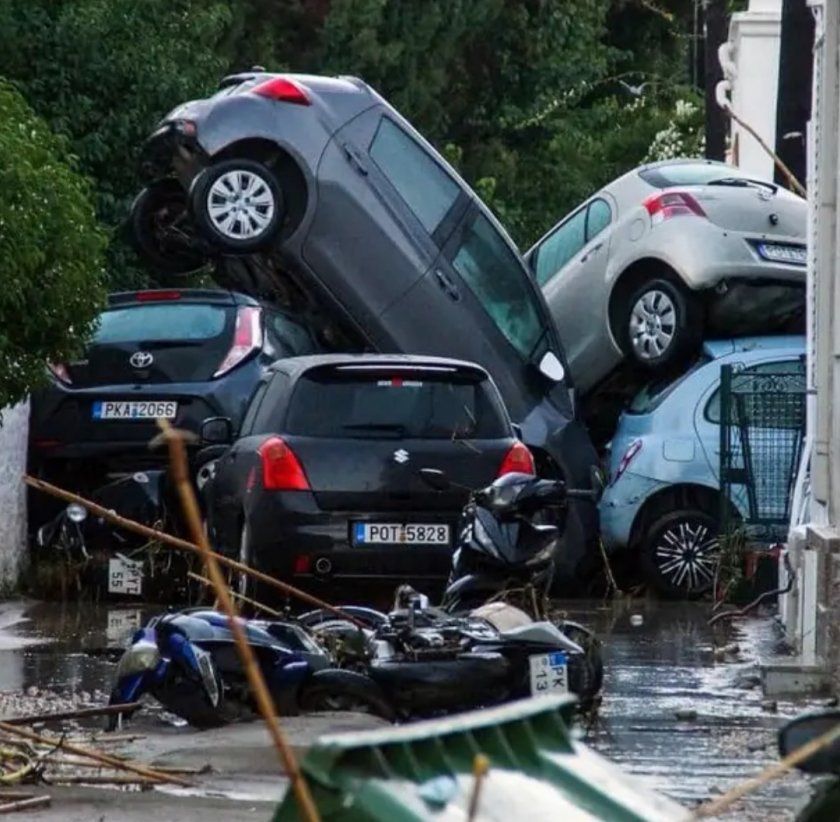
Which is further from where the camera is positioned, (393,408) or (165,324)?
(165,324)

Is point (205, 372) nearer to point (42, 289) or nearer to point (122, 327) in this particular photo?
point (122, 327)

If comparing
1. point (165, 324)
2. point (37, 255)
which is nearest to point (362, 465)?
point (37, 255)

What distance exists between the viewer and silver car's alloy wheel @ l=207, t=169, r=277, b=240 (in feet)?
55.5

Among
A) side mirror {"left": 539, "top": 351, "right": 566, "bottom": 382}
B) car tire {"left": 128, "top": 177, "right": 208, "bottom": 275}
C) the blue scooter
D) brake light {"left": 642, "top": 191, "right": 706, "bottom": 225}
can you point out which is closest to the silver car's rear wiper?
brake light {"left": 642, "top": 191, "right": 706, "bottom": 225}

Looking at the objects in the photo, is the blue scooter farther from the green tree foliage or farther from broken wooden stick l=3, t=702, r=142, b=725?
the green tree foliage

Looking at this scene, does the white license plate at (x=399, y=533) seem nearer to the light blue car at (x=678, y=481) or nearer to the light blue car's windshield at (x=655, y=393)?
the light blue car at (x=678, y=481)

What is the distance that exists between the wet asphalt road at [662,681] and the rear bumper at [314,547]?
3.01 feet

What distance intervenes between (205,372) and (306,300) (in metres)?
1.22

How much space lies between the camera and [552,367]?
1722 centimetres

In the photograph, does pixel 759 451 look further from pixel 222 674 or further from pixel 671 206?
pixel 222 674

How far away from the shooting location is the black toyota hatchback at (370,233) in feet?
55.3

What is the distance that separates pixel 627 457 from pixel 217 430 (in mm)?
2973

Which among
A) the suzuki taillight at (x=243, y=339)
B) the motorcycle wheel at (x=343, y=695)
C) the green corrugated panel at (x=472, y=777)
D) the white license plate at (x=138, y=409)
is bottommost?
the motorcycle wheel at (x=343, y=695)

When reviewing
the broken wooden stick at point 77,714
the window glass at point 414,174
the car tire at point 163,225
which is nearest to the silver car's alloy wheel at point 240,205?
the window glass at point 414,174
